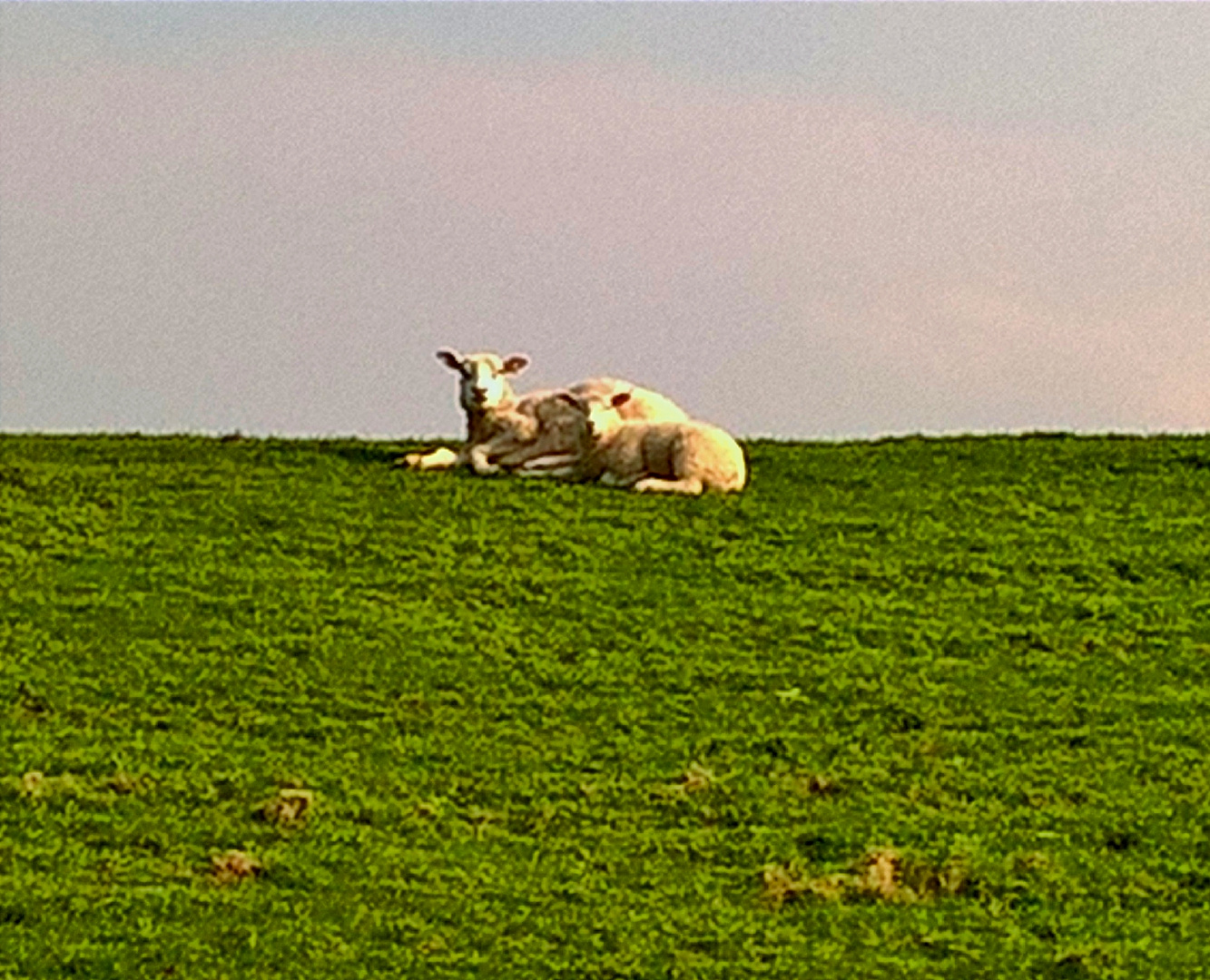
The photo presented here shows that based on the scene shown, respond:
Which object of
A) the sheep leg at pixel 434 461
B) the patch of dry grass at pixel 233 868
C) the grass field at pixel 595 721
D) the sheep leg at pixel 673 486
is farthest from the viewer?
the sheep leg at pixel 434 461

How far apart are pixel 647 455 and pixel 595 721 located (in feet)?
27.9

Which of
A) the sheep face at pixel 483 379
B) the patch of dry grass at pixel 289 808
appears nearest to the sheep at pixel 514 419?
the sheep face at pixel 483 379

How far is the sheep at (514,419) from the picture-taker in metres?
25.0

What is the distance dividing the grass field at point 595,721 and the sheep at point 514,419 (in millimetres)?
709

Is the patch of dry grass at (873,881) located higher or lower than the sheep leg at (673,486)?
lower

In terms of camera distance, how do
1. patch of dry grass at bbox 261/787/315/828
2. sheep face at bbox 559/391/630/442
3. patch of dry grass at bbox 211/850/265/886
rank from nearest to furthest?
patch of dry grass at bbox 211/850/265/886, patch of dry grass at bbox 261/787/315/828, sheep face at bbox 559/391/630/442

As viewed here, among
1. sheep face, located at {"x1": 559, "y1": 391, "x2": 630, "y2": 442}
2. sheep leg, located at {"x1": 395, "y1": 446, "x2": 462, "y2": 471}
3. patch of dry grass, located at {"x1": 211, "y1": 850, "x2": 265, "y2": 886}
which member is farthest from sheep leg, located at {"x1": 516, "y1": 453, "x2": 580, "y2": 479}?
patch of dry grass, located at {"x1": 211, "y1": 850, "x2": 265, "y2": 886}

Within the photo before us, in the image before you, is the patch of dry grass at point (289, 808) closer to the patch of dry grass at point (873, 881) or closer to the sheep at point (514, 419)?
the patch of dry grass at point (873, 881)

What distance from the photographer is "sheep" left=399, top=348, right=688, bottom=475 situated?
25047 mm

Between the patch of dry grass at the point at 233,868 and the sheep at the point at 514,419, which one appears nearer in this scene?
the patch of dry grass at the point at 233,868

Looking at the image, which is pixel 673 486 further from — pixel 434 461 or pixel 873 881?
pixel 873 881

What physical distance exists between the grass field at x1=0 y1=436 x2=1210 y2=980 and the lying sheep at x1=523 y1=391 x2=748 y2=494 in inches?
15.4

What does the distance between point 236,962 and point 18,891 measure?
1.45 m

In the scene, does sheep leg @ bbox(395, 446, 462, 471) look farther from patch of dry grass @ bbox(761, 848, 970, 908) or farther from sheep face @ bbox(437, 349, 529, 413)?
patch of dry grass @ bbox(761, 848, 970, 908)
